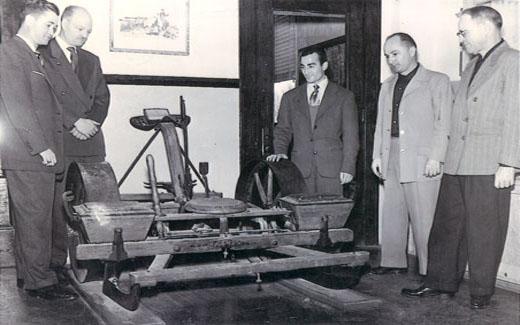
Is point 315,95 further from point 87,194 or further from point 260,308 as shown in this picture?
point 87,194

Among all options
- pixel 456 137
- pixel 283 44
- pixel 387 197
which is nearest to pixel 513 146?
pixel 456 137

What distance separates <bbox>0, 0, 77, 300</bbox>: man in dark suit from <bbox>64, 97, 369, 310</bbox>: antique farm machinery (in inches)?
6.3

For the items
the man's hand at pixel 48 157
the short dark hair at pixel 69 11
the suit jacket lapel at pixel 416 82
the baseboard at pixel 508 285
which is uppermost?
the short dark hair at pixel 69 11

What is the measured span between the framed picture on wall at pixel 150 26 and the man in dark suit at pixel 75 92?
0.45m

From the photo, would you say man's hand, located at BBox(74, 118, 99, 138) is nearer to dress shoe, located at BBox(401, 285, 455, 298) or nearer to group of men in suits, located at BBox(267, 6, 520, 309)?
group of men in suits, located at BBox(267, 6, 520, 309)

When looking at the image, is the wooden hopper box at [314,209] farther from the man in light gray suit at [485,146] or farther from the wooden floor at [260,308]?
the man in light gray suit at [485,146]

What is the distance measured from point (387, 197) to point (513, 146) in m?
1.21

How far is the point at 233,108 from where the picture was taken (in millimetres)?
5066

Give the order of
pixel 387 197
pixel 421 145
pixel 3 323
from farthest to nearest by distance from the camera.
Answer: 1. pixel 387 197
2. pixel 421 145
3. pixel 3 323

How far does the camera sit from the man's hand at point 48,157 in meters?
3.57

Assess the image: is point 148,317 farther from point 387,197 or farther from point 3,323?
point 387,197

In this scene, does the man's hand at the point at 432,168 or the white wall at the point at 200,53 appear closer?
the man's hand at the point at 432,168

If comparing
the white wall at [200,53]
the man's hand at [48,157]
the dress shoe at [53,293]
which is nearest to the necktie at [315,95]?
the white wall at [200,53]

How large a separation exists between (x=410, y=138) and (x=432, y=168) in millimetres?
406
